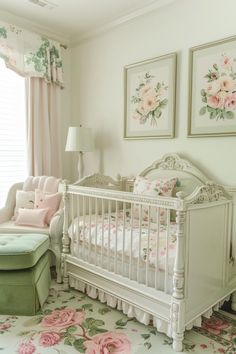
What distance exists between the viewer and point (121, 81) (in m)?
3.11

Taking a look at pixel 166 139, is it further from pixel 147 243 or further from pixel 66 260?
pixel 66 260

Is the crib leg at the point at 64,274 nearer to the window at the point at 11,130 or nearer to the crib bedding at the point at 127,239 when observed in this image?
the crib bedding at the point at 127,239

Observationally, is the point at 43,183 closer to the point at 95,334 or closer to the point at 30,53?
the point at 30,53

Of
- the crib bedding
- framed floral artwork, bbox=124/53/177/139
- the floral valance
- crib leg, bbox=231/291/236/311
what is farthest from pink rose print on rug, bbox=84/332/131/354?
the floral valance

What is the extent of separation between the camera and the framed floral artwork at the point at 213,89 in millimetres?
2256

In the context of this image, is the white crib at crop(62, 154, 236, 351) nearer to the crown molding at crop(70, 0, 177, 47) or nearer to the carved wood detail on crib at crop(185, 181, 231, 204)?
the carved wood detail on crib at crop(185, 181, 231, 204)

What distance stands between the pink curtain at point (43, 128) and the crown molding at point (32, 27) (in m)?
0.54

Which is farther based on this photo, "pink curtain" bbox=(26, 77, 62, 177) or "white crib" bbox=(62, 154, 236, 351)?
"pink curtain" bbox=(26, 77, 62, 177)

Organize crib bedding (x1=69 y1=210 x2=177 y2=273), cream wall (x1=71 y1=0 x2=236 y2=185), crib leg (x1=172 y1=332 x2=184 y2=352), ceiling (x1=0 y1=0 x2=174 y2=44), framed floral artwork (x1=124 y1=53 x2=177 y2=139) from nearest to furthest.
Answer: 1. crib leg (x1=172 y1=332 x2=184 y2=352)
2. crib bedding (x1=69 y1=210 x2=177 y2=273)
3. cream wall (x1=71 y1=0 x2=236 y2=185)
4. framed floral artwork (x1=124 y1=53 x2=177 y2=139)
5. ceiling (x1=0 y1=0 x2=174 y2=44)

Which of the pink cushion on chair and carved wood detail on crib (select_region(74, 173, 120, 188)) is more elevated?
carved wood detail on crib (select_region(74, 173, 120, 188))

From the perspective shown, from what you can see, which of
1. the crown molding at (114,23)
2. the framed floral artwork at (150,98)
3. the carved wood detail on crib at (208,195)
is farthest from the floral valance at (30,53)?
the carved wood detail on crib at (208,195)

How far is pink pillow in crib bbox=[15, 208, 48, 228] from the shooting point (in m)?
2.78

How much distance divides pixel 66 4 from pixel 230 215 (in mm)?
2425

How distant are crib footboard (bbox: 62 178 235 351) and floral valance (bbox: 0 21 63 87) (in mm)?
1537
